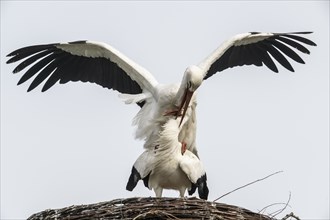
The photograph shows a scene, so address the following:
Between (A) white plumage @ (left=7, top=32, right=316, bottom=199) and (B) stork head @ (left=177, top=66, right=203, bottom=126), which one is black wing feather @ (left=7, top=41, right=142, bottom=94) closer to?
(A) white plumage @ (left=7, top=32, right=316, bottom=199)

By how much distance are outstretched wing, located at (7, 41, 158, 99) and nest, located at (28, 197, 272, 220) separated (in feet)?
6.20

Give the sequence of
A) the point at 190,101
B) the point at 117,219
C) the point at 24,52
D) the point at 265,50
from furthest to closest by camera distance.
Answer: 1. the point at 265,50
2. the point at 24,52
3. the point at 190,101
4. the point at 117,219

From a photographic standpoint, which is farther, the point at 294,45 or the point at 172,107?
the point at 294,45

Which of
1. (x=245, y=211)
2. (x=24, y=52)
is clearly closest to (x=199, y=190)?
(x=245, y=211)

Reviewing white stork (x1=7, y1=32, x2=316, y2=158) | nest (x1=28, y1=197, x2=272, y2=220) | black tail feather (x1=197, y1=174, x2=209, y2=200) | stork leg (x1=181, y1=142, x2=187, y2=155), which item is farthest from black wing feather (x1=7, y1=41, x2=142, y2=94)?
nest (x1=28, y1=197, x2=272, y2=220)

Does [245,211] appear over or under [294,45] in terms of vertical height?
under

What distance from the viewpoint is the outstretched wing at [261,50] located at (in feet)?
35.7

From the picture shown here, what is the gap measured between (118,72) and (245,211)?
96.3 inches

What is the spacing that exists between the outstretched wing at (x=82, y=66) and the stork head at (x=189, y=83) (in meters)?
0.62

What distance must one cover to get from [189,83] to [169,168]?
732 millimetres

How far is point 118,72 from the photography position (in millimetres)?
10703

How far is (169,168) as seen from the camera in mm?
9914

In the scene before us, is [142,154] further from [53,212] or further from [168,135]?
[53,212]

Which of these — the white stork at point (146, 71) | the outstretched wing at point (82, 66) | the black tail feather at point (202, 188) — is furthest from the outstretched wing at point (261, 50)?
the black tail feather at point (202, 188)
